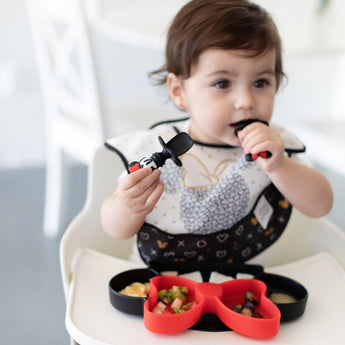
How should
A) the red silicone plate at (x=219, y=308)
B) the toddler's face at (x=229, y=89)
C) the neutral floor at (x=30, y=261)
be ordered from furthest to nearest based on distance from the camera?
the neutral floor at (x=30, y=261)
the toddler's face at (x=229, y=89)
the red silicone plate at (x=219, y=308)

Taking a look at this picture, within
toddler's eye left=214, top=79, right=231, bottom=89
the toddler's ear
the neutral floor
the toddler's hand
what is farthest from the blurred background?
the toddler's hand

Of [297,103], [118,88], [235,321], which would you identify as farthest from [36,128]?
[235,321]

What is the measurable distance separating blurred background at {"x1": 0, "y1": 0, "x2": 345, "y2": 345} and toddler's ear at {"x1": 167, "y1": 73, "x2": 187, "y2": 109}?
23cm

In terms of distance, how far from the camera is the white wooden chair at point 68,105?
1.49 meters

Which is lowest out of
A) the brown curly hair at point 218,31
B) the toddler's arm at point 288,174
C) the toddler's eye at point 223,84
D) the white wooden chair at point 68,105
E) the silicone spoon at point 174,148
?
the white wooden chair at point 68,105

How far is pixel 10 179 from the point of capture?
2.34 metres

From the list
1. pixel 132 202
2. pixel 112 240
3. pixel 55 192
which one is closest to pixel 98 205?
pixel 112 240

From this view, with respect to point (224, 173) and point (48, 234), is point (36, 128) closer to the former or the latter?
point (48, 234)

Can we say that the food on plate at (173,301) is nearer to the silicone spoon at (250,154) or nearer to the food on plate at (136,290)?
the food on plate at (136,290)

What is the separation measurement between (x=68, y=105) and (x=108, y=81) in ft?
2.25

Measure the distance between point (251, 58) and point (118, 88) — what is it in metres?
1.63

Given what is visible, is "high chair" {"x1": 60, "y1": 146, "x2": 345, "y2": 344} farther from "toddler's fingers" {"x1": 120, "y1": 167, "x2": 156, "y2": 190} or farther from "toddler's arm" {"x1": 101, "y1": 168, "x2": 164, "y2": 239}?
"toddler's fingers" {"x1": 120, "y1": 167, "x2": 156, "y2": 190}

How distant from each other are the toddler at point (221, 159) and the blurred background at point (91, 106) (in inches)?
11.3

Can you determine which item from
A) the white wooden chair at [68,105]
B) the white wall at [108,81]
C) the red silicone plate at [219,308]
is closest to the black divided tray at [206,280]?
the red silicone plate at [219,308]
